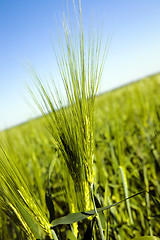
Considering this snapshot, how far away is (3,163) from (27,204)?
0.33 ft

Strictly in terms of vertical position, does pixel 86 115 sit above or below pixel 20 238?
above

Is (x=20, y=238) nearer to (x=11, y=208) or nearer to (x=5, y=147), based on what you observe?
(x=11, y=208)

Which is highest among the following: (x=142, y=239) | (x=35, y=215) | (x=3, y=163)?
(x=3, y=163)

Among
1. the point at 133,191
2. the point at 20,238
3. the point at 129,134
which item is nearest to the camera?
the point at 20,238

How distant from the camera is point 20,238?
611 mm

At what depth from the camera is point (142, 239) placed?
0.43 m

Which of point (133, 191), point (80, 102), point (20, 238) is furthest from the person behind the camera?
point (133, 191)

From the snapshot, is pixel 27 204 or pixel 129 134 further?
pixel 129 134

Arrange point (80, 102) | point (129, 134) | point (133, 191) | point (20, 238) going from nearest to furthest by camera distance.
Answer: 1. point (80, 102)
2. point (20, 238)
3. point (133, 191)
4. point (129, 134)

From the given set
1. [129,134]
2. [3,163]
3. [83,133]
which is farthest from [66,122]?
[129,134]

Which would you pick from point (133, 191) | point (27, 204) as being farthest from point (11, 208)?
point (133, 191)

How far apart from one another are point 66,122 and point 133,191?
0.65 metres

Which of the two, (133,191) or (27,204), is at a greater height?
(27,204)

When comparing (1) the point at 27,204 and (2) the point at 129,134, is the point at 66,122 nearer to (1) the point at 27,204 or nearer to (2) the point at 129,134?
(1) the point at 27,204
